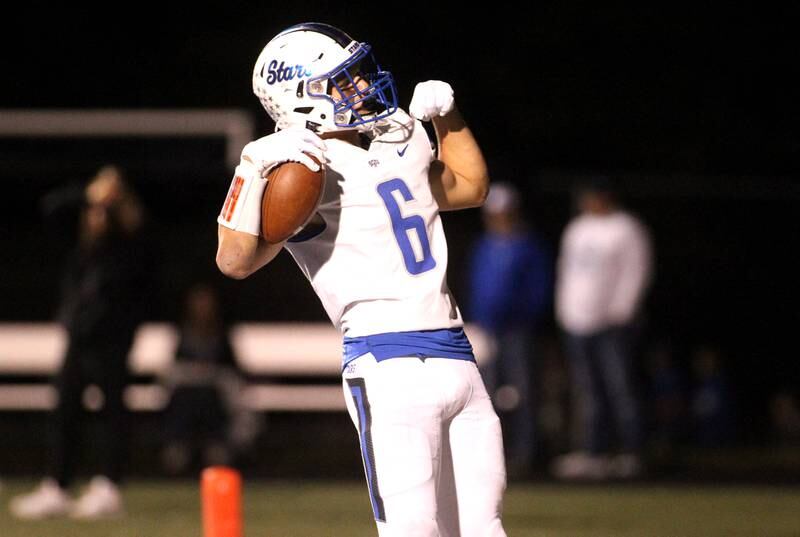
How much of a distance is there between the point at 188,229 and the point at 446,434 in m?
7.97

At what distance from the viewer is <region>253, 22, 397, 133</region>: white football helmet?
4062mm

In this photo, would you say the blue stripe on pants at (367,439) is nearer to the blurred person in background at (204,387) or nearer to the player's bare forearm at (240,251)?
the player's bare forearm at (240,251)

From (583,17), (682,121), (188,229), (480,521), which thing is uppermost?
(583,17)

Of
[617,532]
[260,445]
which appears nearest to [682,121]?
[260,445]

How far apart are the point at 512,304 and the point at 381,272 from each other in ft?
18.3

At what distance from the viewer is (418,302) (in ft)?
13.1

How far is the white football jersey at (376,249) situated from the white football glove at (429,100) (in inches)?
9.7

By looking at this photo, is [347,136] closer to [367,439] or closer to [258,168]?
[258,168]

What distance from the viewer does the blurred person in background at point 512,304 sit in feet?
31.2

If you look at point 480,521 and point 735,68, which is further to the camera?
point 735,68

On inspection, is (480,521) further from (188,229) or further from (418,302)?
(188,229)

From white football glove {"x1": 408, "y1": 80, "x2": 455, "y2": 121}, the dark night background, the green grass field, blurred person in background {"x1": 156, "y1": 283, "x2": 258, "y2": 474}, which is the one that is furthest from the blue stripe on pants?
the dark night background

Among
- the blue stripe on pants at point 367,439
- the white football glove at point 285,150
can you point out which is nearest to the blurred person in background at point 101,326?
the blue stripe on pants at point 367,439

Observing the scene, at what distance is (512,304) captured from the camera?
9531 mm
